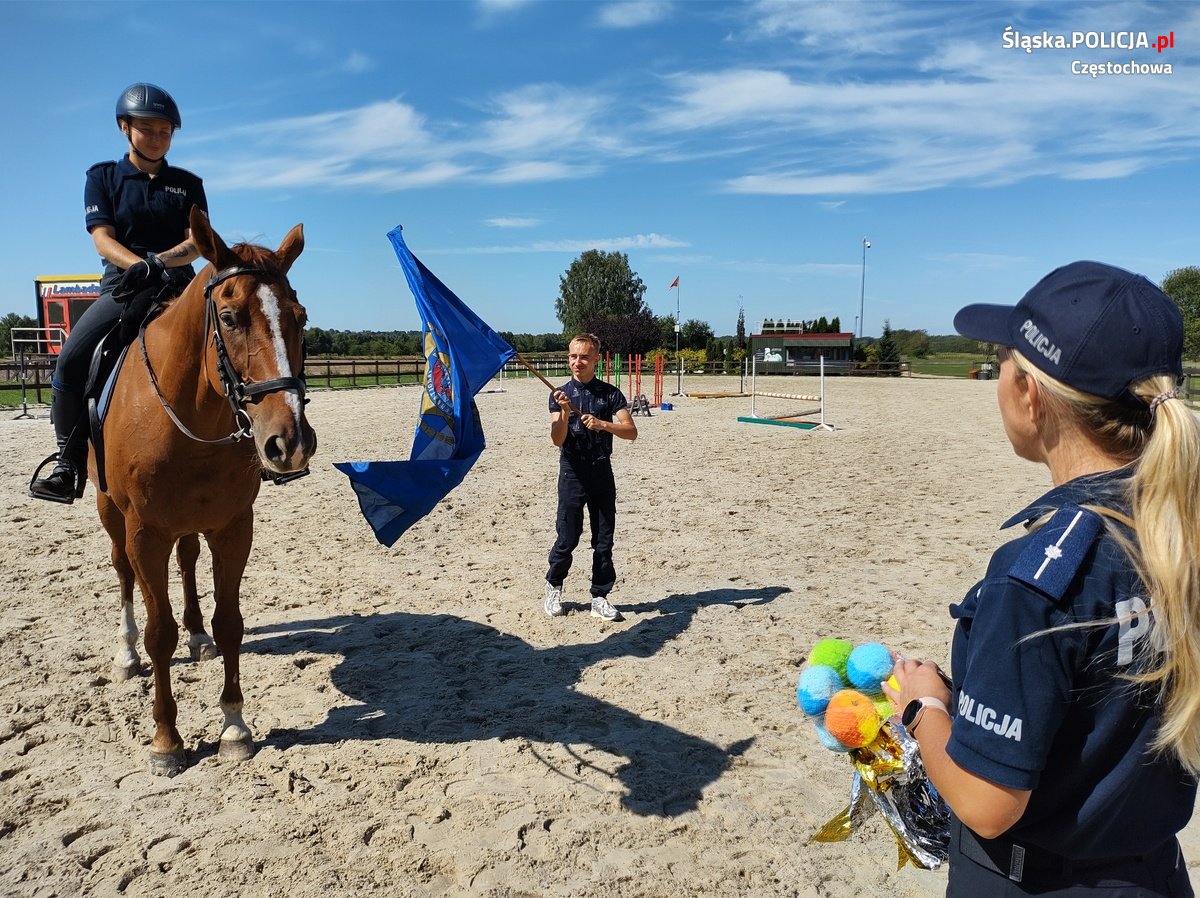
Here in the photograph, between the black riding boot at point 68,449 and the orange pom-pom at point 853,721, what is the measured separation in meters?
4.57

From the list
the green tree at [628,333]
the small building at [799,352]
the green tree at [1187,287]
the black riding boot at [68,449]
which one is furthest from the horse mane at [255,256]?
the green tree at [1187,287]

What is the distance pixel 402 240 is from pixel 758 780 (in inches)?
139

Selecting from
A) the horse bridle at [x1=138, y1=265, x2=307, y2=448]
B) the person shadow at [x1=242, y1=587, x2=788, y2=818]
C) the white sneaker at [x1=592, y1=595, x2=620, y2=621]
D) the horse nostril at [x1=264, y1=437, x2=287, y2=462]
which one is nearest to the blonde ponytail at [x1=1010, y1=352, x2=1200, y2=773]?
the person shadow at [x1=242, y1=587, x2=788, y2=818]

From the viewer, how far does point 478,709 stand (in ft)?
14.6

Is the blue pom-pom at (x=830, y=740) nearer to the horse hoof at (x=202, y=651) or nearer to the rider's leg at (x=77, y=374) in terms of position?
the rider's leg at (x=77, y=374)

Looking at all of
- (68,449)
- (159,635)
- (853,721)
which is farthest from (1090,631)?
(68,449)

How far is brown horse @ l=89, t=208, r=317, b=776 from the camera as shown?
10.9 feet

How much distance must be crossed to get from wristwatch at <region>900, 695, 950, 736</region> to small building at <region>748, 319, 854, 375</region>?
5001cm

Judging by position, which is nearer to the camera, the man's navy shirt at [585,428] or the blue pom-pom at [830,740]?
the blue pom-pom at [830,740]

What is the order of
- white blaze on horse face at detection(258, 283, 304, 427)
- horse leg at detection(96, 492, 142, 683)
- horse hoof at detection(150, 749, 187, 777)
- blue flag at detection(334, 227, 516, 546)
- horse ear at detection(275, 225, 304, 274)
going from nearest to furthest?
white blaze on horse face at detection(258, 283, 304, 427) → horse ear at detection(275, 225, 304, 274) → horse hoof at detection(150, 749, 187, 777) → blue flag at detection(334, 227, 516, 546) → horse leg at detection(96, 492, 142, 683)

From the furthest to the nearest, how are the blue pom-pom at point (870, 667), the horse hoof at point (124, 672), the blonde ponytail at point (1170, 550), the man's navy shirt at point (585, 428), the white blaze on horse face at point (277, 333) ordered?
the man's navy shirt at point (585, 428) → the horse hoof at point (124, 672) → the white blaze on horse face at point (277, 333) → the blue pom-pom at point (870, 667) → the blonde ponytail at point (1170, 550)

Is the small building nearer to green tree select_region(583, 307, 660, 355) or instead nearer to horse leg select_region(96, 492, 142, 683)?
green tree select_region(583, 307, 660, 355)

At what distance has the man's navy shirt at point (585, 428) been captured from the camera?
585 cm

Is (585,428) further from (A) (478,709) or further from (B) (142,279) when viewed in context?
(B) (142,279)
